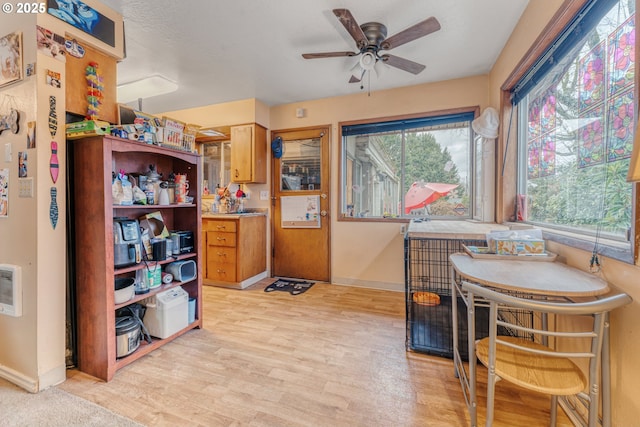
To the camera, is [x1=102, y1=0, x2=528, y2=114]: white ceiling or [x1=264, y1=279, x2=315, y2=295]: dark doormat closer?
[x1=102, y1=0, x2=528, y2=114]: white ceiling

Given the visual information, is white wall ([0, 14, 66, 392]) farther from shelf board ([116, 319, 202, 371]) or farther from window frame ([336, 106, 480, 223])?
window frame ([336, 106, 480, 223])

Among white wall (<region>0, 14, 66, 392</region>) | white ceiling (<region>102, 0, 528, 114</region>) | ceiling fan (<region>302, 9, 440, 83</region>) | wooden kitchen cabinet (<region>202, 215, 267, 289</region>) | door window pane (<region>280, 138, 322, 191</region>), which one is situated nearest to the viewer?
white wall (<region>0, 14, 66, 392</region>)

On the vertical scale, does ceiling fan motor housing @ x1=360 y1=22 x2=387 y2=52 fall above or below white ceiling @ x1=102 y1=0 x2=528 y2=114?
below

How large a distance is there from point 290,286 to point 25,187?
8.55 ft

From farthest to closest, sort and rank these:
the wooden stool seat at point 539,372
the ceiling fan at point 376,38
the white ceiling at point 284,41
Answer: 1. the white ceiling at point 284,41
2. the ceiling fan at point 376,38
3. the wooden stool seat at point 539,372

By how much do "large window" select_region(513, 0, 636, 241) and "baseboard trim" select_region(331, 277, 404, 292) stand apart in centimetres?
168

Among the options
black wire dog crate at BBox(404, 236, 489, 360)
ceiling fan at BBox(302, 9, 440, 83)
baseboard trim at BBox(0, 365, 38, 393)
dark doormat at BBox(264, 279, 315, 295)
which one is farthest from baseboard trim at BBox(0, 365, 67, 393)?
ceiling fan at BBox(302, 9, 440, 83)

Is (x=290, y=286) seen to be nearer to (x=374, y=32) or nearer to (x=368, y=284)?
(x=368, y=284)

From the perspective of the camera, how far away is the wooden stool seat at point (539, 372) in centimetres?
101

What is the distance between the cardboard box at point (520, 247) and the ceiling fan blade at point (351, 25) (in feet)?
5.49

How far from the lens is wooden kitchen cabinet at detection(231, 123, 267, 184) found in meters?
3.66

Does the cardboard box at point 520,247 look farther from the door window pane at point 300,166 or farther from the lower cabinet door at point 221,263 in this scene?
the lower cabinet door at point 221,263

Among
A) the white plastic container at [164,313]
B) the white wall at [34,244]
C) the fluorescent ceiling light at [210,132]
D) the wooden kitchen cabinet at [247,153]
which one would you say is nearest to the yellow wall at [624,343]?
the white plastic container at [164,313]

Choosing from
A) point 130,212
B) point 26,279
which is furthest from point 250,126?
point 26,279
